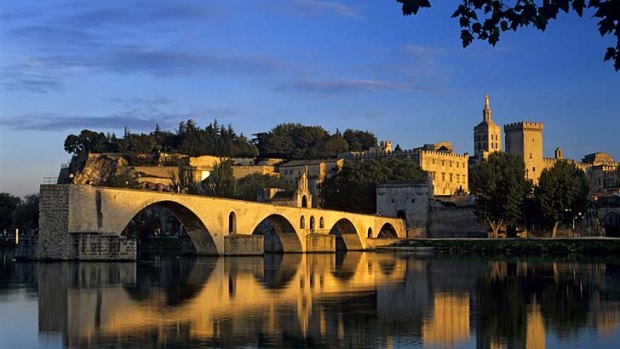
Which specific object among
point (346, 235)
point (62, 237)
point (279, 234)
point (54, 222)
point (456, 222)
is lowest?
point (346, 235)

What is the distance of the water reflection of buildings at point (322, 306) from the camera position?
17516 mm

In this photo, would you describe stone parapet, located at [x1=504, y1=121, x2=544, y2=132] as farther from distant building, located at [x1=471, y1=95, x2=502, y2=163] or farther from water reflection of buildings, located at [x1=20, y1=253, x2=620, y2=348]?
water reflection of buildings, located at [x1=20, y1=253, x2=620, y2=348]

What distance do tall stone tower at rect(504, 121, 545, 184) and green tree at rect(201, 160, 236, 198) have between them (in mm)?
45756

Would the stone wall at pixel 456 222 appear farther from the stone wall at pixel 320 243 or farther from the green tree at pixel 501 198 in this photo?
the stone wall at pixel 320 243

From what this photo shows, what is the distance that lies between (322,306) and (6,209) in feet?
220

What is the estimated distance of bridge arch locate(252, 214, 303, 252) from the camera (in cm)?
6169

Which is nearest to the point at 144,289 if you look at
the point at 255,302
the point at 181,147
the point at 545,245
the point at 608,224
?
the point at 255,302

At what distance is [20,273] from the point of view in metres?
34.9

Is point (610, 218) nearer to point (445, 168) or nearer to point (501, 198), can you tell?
point (501, 198)

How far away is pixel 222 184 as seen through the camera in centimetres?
7831

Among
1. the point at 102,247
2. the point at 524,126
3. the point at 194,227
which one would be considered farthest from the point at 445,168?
the point at 102,247

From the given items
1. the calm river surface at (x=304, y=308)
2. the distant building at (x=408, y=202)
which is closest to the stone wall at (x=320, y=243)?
the distant building at (x=408, y=202)

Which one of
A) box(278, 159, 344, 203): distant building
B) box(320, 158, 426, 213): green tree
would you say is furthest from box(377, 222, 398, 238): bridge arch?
box(278, 159, 344, 203): distant building

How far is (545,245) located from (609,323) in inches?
1637
